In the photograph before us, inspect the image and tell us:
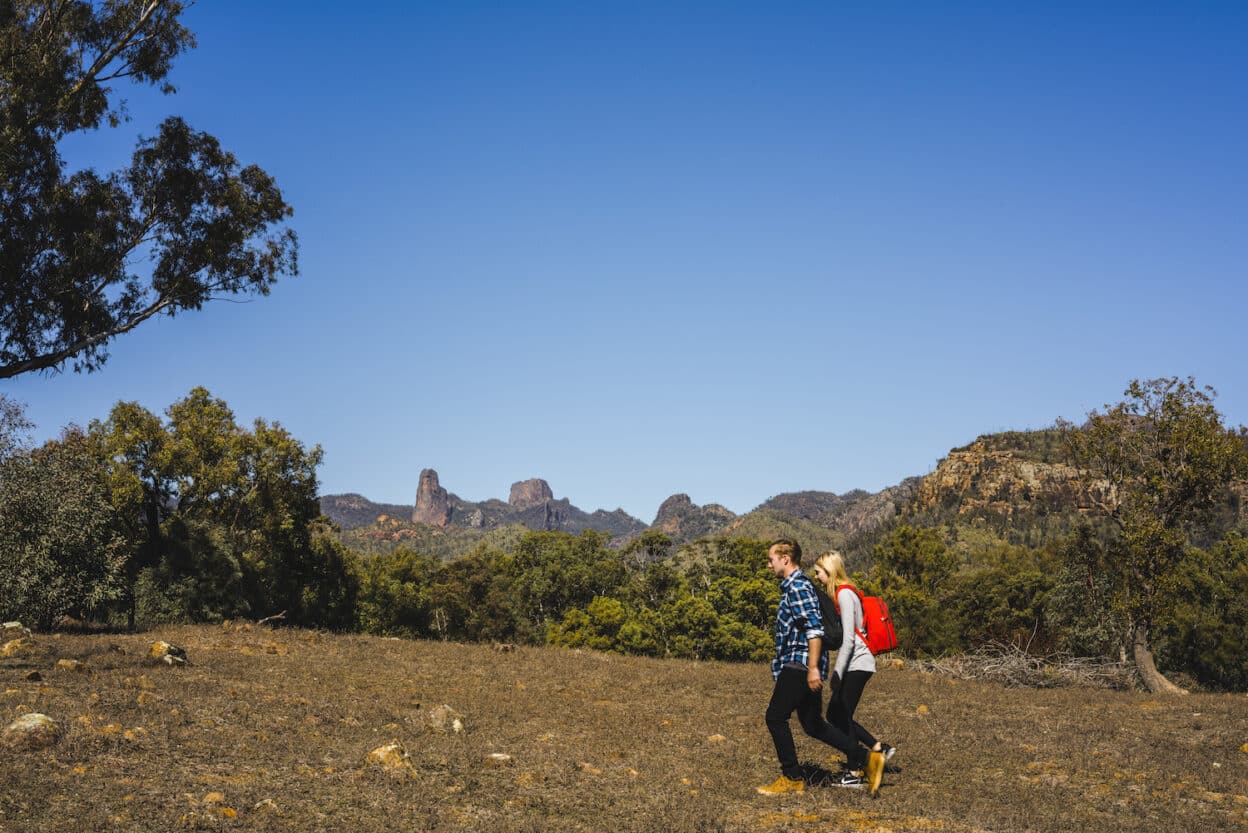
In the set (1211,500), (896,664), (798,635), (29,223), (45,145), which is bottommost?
(896,664)

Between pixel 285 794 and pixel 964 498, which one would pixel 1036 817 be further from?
pixel 964 498

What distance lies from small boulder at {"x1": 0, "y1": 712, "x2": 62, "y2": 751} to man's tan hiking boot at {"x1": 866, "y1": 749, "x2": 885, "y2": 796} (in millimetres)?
8844

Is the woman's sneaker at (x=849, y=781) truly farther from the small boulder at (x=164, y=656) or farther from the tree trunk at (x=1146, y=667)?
the tree trunk at (x=1146, y=667)

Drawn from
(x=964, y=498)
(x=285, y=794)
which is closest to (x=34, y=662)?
(x=285, y=794)

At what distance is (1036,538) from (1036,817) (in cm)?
15319

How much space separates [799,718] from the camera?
28.6 feet

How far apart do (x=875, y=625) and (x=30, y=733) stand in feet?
30.3

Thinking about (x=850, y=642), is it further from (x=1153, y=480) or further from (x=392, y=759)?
(x=1153, y=480)

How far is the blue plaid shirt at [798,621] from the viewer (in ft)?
28.3

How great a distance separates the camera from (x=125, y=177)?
20.6 meters

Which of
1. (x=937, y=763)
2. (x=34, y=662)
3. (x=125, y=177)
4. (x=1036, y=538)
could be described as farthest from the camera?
(x=1036, y=538)

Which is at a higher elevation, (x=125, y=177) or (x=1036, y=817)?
(x=125, y=177)

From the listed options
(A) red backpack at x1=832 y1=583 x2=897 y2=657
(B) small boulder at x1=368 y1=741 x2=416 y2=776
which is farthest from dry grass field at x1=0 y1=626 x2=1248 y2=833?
(A) red backpack at x1=832 y1=583 x2=897 y2=657

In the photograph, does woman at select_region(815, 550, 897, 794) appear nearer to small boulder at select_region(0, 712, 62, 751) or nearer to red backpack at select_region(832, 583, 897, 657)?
red backpack at select_region(832, 583, 897, 657)
